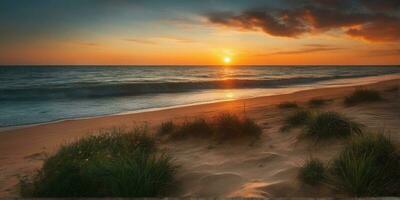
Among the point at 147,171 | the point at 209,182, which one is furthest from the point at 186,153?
the point at 147,171

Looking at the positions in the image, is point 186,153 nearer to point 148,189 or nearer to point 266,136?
point 266,136

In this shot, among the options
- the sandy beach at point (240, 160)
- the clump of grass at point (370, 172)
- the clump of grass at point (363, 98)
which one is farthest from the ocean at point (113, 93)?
the clump of grass at point (370, 172)

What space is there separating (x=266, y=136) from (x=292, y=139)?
641 millimetres

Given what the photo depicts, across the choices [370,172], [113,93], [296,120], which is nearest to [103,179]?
[370,172]

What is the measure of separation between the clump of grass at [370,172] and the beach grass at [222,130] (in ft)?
8.46

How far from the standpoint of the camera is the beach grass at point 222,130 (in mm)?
6703

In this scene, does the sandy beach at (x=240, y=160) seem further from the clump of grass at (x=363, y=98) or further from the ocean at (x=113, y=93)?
the ocean at (x=113, y=93)

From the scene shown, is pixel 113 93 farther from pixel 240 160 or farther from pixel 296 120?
pixel 240 160

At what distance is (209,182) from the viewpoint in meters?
4.53

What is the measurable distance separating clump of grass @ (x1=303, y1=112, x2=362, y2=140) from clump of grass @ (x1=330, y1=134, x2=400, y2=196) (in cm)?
145

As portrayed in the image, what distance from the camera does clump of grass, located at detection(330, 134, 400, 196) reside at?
11.8ft

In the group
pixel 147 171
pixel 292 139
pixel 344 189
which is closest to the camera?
pixel 344 189

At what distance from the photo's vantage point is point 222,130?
22.4ft

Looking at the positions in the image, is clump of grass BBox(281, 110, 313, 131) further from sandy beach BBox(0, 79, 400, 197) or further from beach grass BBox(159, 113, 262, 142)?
beach grass BBox(159, 113, 262, 142)
